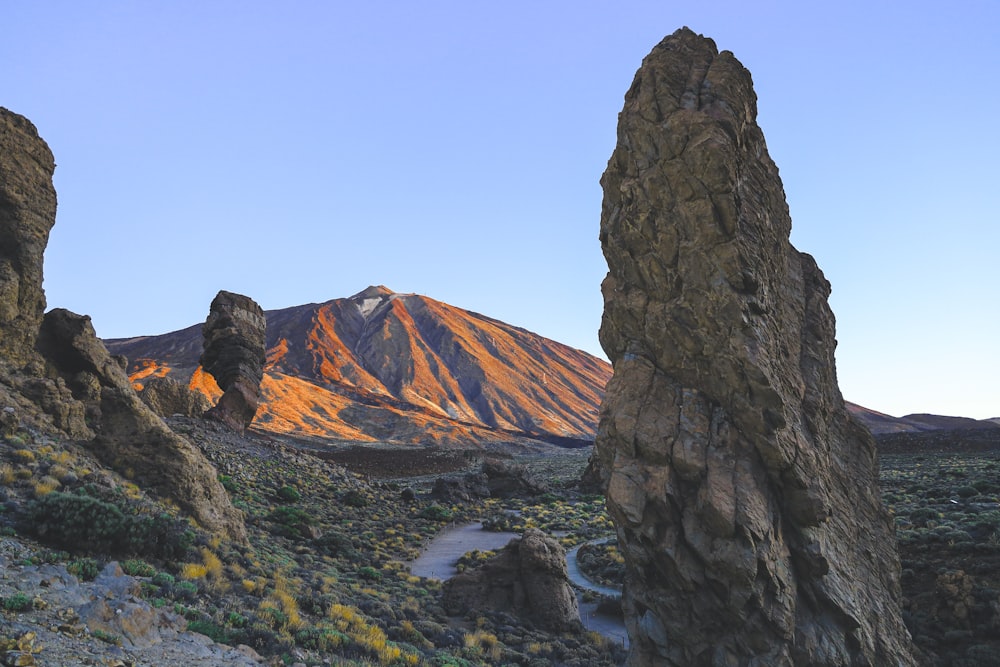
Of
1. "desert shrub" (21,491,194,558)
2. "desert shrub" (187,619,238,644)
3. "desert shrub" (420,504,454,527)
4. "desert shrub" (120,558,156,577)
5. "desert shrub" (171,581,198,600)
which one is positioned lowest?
"desert shrub" (420,504,454,527)

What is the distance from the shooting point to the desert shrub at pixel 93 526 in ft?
38.4

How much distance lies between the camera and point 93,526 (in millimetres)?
12094

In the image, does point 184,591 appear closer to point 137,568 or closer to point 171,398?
point 137,568

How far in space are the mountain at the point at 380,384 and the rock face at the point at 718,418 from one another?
8696cm

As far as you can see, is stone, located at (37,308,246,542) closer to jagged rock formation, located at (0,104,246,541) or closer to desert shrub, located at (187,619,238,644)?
jagged rock formation, located at (0,104,246,541)

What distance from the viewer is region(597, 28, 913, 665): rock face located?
10.6 metres

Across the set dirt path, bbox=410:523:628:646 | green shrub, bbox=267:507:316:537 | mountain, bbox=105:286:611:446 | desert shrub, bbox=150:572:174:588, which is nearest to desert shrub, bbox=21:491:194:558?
desert shrub, bbox=150:572:174:588

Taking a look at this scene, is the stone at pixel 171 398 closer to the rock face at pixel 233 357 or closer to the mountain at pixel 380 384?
the rock face at pixel 233 357

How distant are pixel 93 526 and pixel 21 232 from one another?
11.9m

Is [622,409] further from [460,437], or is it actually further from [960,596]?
[460,437]

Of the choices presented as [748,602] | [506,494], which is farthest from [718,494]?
[506,494]

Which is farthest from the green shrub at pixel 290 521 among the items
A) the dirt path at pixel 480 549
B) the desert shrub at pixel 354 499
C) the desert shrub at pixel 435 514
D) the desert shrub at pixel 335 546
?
the desert shrub at pixel 435 514

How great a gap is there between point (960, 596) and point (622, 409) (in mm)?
11706

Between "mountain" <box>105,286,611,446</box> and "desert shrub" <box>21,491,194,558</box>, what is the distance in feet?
267
